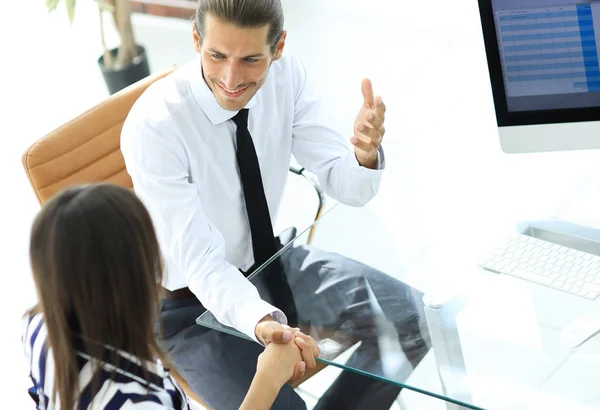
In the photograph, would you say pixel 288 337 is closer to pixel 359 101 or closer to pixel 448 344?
pixel 448 344

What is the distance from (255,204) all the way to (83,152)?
45 cm

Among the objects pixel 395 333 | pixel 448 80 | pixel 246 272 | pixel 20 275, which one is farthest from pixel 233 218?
pixel 448 80

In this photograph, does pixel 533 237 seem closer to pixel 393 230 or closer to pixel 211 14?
pixel 393 230

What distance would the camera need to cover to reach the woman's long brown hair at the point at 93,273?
1245mm

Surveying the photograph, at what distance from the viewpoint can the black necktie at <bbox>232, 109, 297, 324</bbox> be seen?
6.63ft

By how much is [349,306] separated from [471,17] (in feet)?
9.35

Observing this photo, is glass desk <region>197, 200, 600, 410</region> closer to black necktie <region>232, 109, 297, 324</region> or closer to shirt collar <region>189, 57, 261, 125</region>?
black necktie <region>232, 109, 297, 324</region>

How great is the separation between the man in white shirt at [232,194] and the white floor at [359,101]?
14 centimetres

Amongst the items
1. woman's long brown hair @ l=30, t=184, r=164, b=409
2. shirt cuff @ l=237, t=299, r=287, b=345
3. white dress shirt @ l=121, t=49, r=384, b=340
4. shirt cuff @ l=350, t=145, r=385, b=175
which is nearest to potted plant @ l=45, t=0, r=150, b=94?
white dress shirt @ l=121, t=49, r=384, b=340

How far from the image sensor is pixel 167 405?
53.7 inches

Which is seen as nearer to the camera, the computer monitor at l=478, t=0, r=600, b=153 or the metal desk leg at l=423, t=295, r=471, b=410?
the metal desk leg at l=423, t=295, r=471, b=410

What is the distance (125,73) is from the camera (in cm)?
404

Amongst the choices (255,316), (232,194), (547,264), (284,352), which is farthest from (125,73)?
(547,264)

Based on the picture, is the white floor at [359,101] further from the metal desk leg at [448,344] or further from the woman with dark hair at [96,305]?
the woman with dark hair at [96,305]
